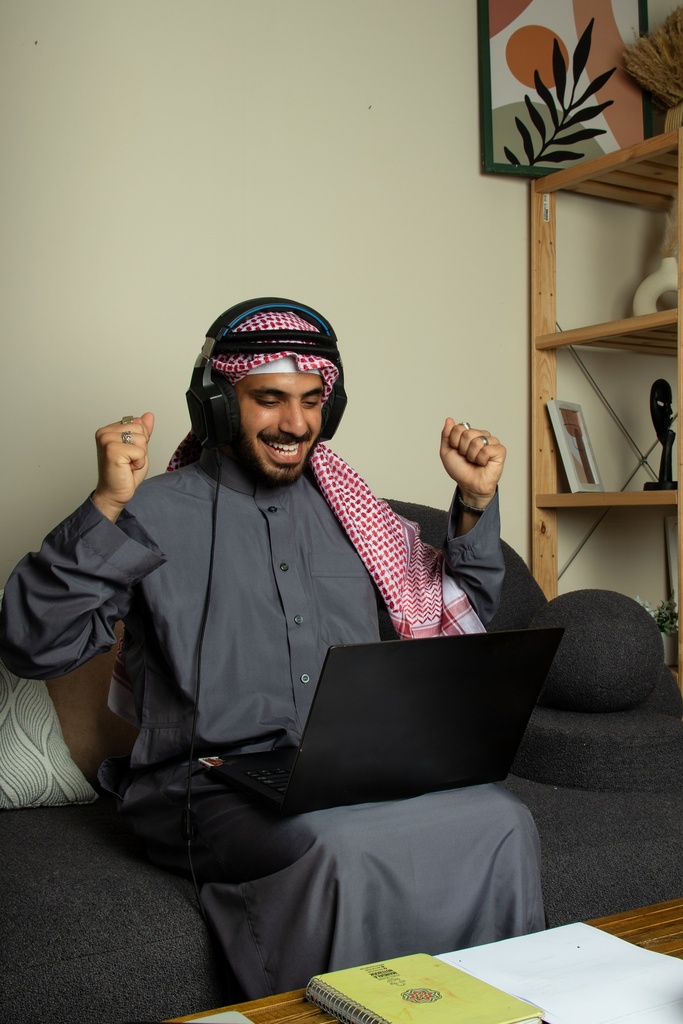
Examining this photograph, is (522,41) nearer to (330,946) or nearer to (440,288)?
(440,288)

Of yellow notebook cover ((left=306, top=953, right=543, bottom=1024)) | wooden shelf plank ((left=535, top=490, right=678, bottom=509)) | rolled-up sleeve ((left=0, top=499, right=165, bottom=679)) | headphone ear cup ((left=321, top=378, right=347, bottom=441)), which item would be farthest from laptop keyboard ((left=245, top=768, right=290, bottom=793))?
wooden shelf plank ((left=535, top=490, right=678, bottom=509))

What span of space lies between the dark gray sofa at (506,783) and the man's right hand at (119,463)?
518 millimetres

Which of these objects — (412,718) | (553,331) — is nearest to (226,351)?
(412,718)

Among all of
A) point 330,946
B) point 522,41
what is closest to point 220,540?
point 330,946

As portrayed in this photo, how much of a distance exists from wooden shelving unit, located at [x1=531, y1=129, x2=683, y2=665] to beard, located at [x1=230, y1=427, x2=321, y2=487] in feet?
4.52

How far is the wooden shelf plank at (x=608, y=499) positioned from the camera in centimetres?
268

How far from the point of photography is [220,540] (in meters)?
1.63

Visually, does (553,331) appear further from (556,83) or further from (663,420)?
(556,83)

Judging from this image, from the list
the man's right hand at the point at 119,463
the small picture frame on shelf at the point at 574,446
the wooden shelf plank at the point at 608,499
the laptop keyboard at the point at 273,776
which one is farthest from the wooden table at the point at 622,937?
the small picture frame on shelf at the point at 574,446

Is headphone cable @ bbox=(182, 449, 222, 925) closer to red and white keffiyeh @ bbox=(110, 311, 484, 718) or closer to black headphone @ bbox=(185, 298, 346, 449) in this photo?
black headphone @ bbox=(185, 298, 346, 449)

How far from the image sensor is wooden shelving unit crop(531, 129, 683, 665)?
2850 millimetres

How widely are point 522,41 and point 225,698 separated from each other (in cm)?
222

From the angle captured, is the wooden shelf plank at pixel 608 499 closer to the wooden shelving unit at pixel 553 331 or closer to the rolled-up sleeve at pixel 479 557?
the wooden shelving unit at pixel 553 331

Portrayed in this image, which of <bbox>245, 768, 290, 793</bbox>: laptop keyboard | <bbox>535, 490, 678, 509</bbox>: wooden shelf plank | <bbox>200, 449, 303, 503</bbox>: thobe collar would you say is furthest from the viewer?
<bbox>535, 490, 678, 509</bbox>: wooden shelf plank
